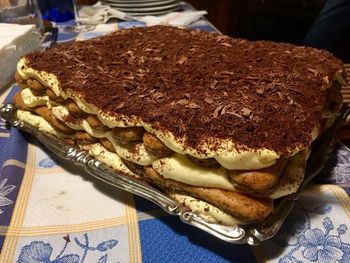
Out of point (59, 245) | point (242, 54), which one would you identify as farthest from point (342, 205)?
point (59, 245)

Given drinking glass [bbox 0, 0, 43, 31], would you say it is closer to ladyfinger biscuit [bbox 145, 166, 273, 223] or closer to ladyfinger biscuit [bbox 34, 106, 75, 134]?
ladyfinger biscuit [bbox 34, 106, 75, 134]

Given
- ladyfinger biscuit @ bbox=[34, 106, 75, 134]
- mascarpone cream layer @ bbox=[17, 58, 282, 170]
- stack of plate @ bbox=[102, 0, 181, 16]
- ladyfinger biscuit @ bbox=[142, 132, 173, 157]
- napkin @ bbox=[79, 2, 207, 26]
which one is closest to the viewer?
mascarpone cream layer @ bbox=[17, 58, 282, 170]

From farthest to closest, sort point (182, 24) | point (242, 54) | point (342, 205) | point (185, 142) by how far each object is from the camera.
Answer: point (182, 24) < point (242, 54) < point (342, 205) < point (185, 142)

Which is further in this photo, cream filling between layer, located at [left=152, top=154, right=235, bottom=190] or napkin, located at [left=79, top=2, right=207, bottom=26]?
napkin, located at [left=79, top=2, right=207, bottom=26]

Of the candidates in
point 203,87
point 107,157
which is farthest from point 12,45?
point 203,87

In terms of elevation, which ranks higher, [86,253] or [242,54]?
[242,54]

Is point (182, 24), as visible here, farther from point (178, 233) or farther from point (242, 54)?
point (178, 233)

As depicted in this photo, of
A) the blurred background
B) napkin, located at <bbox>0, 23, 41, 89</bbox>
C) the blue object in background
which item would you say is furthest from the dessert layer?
the blurred background
